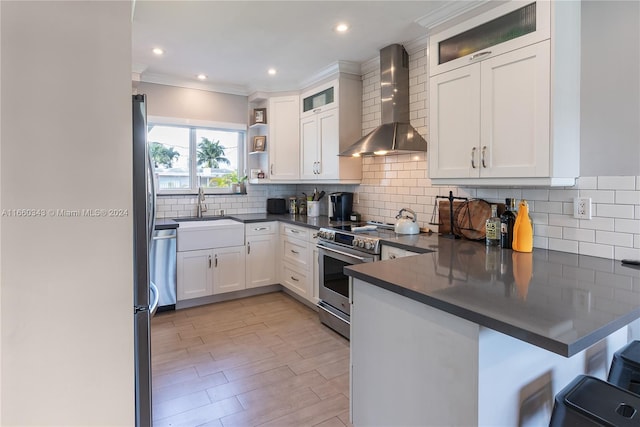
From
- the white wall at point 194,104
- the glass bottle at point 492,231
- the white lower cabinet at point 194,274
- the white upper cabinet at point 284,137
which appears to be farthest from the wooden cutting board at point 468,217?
the white wall at point 194,104

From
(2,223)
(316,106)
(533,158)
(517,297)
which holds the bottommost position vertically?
(517,297)

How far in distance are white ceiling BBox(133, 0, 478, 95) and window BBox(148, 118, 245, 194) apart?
62 cm

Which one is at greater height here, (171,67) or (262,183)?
(171,67)

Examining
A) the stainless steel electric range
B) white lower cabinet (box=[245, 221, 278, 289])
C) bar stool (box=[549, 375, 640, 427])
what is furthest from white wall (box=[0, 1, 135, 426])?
white lower cabinet (box=[245, 221, 278, 289])

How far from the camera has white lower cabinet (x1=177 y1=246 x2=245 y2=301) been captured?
362 centimetres

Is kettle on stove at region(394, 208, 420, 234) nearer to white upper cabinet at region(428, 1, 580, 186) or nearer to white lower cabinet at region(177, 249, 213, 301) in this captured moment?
white upper cabinet at region(428, 1, 580, 186)

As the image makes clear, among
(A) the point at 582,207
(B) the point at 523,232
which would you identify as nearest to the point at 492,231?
(B) the point at 523,232

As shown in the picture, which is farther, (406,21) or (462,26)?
(406,21)

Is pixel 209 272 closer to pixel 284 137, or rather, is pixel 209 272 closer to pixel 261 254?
pixel 261 254

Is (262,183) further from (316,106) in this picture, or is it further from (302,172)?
(316,106)

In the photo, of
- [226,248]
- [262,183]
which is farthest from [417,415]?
[262,183]

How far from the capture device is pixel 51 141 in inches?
52.0

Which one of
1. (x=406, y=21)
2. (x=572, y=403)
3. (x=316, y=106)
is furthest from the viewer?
(x=316, y=106)

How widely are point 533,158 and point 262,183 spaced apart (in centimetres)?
322
